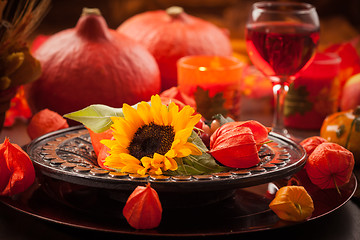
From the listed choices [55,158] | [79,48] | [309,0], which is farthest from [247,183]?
[309,0]

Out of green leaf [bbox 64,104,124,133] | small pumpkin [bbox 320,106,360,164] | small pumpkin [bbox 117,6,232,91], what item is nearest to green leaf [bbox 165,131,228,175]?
green leaf [bbox 64,104,124,133]

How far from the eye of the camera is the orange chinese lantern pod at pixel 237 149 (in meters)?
0.65

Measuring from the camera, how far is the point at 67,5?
2.36 metres

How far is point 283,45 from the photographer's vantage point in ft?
3.19

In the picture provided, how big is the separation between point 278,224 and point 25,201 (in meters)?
0.31

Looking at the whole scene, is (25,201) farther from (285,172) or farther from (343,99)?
(343,99)

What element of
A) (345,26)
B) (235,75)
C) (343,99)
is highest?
(235,75)

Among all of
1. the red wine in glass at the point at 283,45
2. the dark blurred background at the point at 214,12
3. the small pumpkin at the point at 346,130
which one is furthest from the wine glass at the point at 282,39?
the dark blurred background at the point at 214,12

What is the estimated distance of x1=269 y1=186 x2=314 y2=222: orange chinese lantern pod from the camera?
610 mm

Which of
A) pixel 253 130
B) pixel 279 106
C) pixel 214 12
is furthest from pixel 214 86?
pixel 214 12

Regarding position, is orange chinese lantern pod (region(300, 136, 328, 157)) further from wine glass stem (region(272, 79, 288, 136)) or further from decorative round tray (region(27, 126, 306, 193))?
wine glass stem (region(272, 79, 288, 136))

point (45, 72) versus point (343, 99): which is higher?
point (45, 72)

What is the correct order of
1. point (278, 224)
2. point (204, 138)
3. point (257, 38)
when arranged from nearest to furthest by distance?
point (278, 224) → point (204, 138) → point (257, 38)

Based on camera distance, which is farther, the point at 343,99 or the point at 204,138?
the point at 343,99
